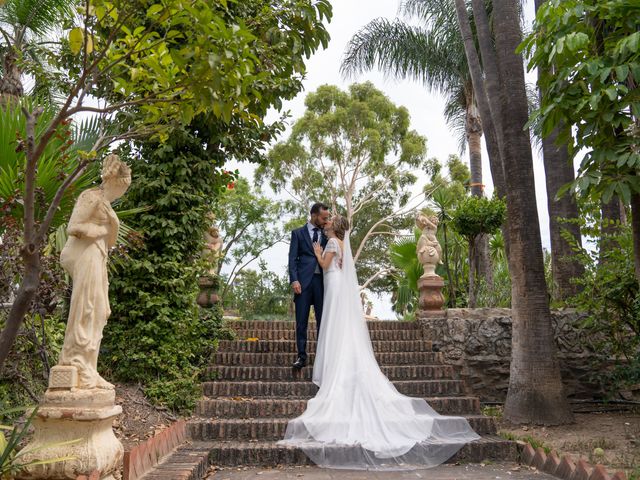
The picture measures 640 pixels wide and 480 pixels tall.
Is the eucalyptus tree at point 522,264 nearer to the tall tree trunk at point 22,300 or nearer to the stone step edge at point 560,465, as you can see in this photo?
the stone step edge at point 560,465

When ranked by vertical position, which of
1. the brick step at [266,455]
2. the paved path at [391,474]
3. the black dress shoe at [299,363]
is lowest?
the paved path at [391,474]

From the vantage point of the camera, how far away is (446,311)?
8.13m

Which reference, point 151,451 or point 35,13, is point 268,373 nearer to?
point 151,451

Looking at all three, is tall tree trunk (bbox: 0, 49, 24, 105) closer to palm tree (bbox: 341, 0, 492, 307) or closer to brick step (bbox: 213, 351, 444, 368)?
brick step (bbox: 213, 351, 444, 368)

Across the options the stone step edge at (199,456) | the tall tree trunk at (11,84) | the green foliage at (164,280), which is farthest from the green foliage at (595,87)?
the tall tree trunk at (11,84)

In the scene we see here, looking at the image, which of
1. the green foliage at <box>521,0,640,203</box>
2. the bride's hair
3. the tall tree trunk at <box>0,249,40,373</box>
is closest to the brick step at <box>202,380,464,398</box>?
the bride's hair

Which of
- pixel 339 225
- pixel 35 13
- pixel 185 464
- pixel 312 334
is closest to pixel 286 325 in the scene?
pixel 312 334

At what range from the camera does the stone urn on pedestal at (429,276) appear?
834cm

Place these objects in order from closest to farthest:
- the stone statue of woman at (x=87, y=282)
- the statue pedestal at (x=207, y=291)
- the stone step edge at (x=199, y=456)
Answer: the stone statue of woman at (x=87, y=282), the stone step edge at (x=199, y=456), the statue pedestal at (x=207, y=291)

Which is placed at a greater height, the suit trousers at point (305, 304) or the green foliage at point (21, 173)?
the green foliage at point (21, 173)

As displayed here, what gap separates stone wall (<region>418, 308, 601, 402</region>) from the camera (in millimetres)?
7586

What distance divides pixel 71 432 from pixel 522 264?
534 cm

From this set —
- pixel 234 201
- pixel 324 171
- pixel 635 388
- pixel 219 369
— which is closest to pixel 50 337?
pixel 219 369

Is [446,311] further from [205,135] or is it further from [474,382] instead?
[205,135]
